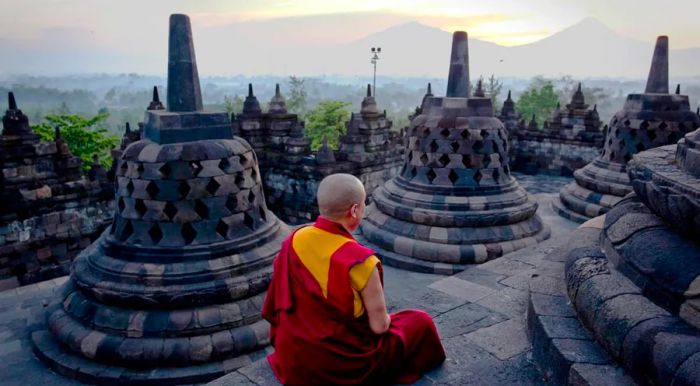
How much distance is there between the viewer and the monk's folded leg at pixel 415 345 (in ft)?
9.55

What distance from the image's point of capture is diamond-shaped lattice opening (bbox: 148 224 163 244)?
5.22m

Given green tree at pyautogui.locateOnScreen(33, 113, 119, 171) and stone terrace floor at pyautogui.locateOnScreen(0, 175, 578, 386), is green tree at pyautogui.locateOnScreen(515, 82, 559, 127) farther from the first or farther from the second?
stone terrace floor at pyautogui.locateOnScreen(0, 175, 578, 386)

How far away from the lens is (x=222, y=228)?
17.7 ft

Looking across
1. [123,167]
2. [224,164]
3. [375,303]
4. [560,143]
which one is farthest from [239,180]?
[560,143]

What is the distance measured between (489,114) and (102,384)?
260 inches

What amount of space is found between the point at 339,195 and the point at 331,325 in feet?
2.45

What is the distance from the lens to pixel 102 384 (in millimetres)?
4746

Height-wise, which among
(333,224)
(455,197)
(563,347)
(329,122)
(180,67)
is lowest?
(329,122)

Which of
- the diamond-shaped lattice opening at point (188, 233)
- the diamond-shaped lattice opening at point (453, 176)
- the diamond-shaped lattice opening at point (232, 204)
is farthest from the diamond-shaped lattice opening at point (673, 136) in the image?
the diamond-shaped lattice opening at point (188, 233)

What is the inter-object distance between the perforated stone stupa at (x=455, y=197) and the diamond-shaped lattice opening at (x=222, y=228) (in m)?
3.00

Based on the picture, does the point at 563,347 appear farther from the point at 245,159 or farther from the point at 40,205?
the point at 40,205

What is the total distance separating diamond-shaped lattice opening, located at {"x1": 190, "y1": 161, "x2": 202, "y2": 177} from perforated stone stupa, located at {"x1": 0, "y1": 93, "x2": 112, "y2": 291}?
268 inches

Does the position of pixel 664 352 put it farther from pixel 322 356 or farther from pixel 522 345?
pixel 322 356

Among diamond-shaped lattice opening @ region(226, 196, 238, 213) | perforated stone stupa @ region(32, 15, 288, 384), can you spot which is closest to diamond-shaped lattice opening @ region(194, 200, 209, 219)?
perforated stone stupa @ region(32, 15, 288, 384)
